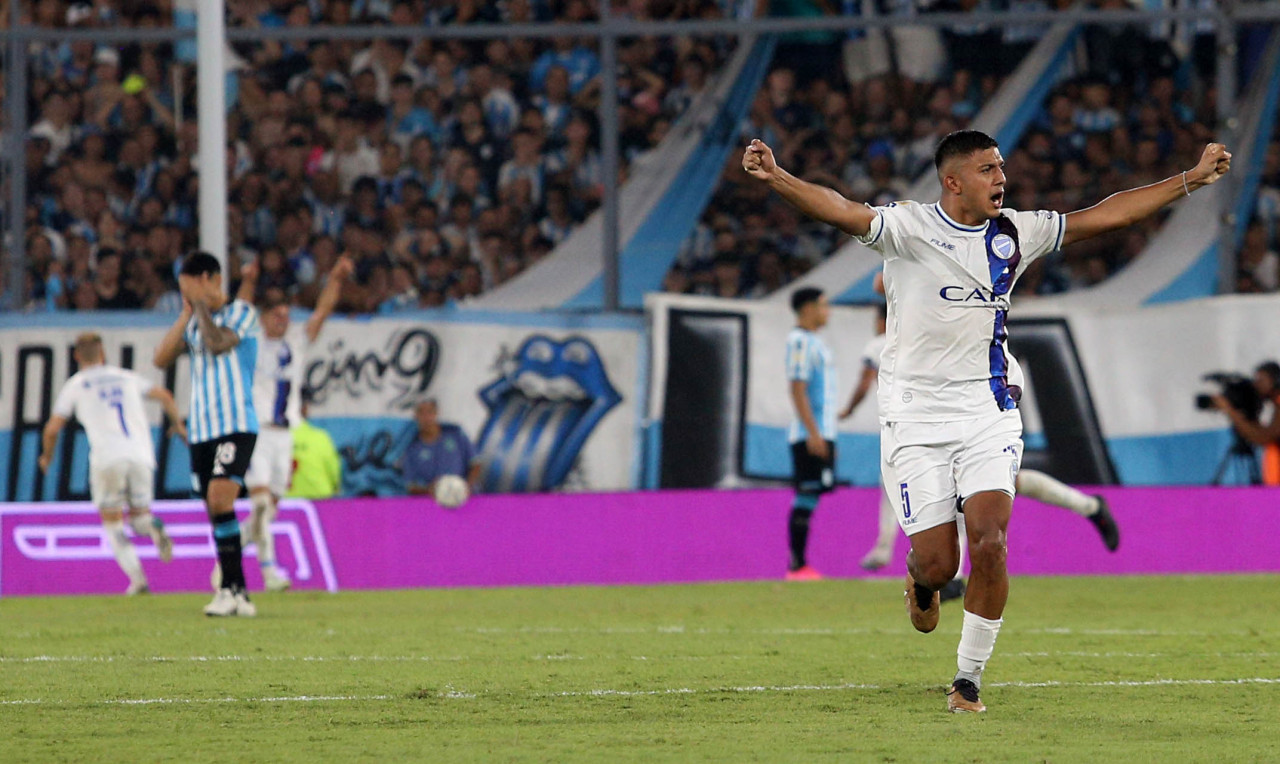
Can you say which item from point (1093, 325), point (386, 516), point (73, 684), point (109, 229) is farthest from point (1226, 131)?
point (73, 684)

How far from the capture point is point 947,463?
6570 millimetres

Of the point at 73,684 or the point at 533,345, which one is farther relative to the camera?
the point at 533,345

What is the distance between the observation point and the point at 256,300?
54.1 feet

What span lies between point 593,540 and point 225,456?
485 centimetres

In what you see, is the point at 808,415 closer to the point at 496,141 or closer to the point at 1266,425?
the point at 1266,425

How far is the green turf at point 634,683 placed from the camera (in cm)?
557

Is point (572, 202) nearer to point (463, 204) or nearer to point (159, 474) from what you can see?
point (463, 204)

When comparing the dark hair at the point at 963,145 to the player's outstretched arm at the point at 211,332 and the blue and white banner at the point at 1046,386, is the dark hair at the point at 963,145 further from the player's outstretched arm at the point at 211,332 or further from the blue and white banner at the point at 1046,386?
the blue and white banner at the point at 1046,386

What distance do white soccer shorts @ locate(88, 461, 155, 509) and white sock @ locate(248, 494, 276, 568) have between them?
832 mm

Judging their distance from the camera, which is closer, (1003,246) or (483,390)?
(1003,246)

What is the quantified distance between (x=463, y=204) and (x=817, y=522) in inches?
163

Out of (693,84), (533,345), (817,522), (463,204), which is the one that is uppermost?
(693,84)

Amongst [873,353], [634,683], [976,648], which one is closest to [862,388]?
[873,353]

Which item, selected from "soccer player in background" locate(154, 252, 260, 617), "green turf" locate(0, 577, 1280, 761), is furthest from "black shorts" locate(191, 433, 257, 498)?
"green turf" locate(0, 577, 1280, 761)
